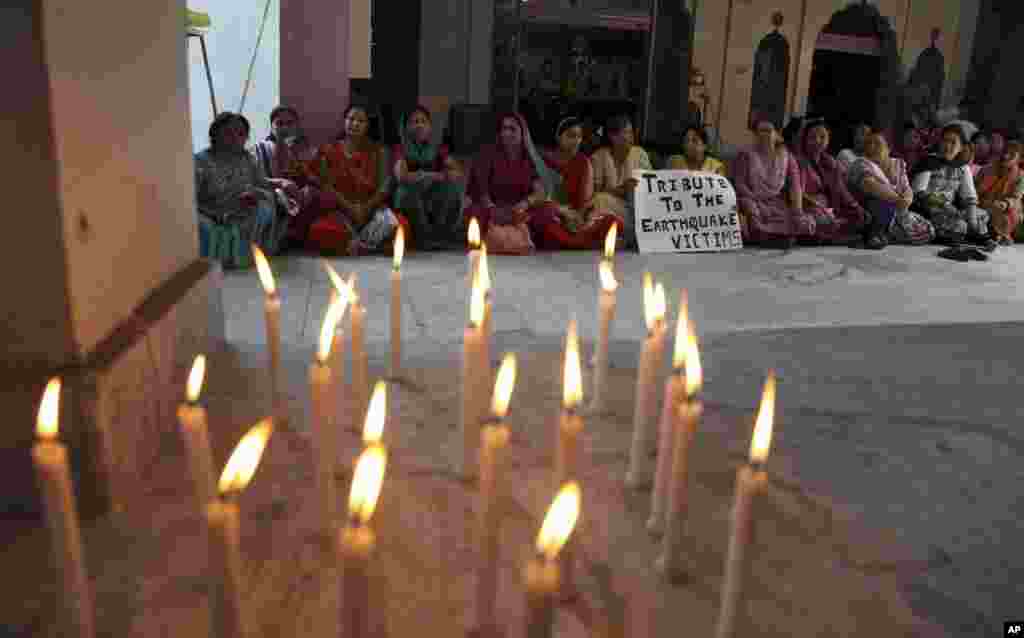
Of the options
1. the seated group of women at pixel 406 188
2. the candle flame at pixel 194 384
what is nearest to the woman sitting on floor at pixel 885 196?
the seated group of women at pixel 406 188

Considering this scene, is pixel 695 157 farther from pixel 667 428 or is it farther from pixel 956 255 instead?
pixel 667 428

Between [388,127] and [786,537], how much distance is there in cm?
596

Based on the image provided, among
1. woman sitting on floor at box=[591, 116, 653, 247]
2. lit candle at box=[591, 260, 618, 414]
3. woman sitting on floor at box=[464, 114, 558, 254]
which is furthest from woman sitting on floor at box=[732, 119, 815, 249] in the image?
lit candle at box=[591, 260, 618, 414]

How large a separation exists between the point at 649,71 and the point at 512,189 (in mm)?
3799

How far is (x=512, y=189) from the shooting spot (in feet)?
21.1

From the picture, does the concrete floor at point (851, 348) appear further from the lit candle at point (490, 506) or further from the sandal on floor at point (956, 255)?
the lit candle at point (490, 506)

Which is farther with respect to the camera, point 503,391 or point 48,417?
point 503,391

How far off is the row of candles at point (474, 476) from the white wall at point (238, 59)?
5.93 m

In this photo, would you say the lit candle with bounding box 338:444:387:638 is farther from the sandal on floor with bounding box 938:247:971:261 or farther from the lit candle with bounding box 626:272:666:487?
the sandal on floor with bounding box 938:247:971:261

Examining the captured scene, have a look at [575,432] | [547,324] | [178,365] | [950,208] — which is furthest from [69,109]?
[950,208]

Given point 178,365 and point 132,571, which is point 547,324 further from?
point 132,571

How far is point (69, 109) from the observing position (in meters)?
1.76

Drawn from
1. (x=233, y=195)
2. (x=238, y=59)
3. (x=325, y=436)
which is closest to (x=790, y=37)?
(x=238, y=59)

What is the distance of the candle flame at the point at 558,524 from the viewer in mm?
899
